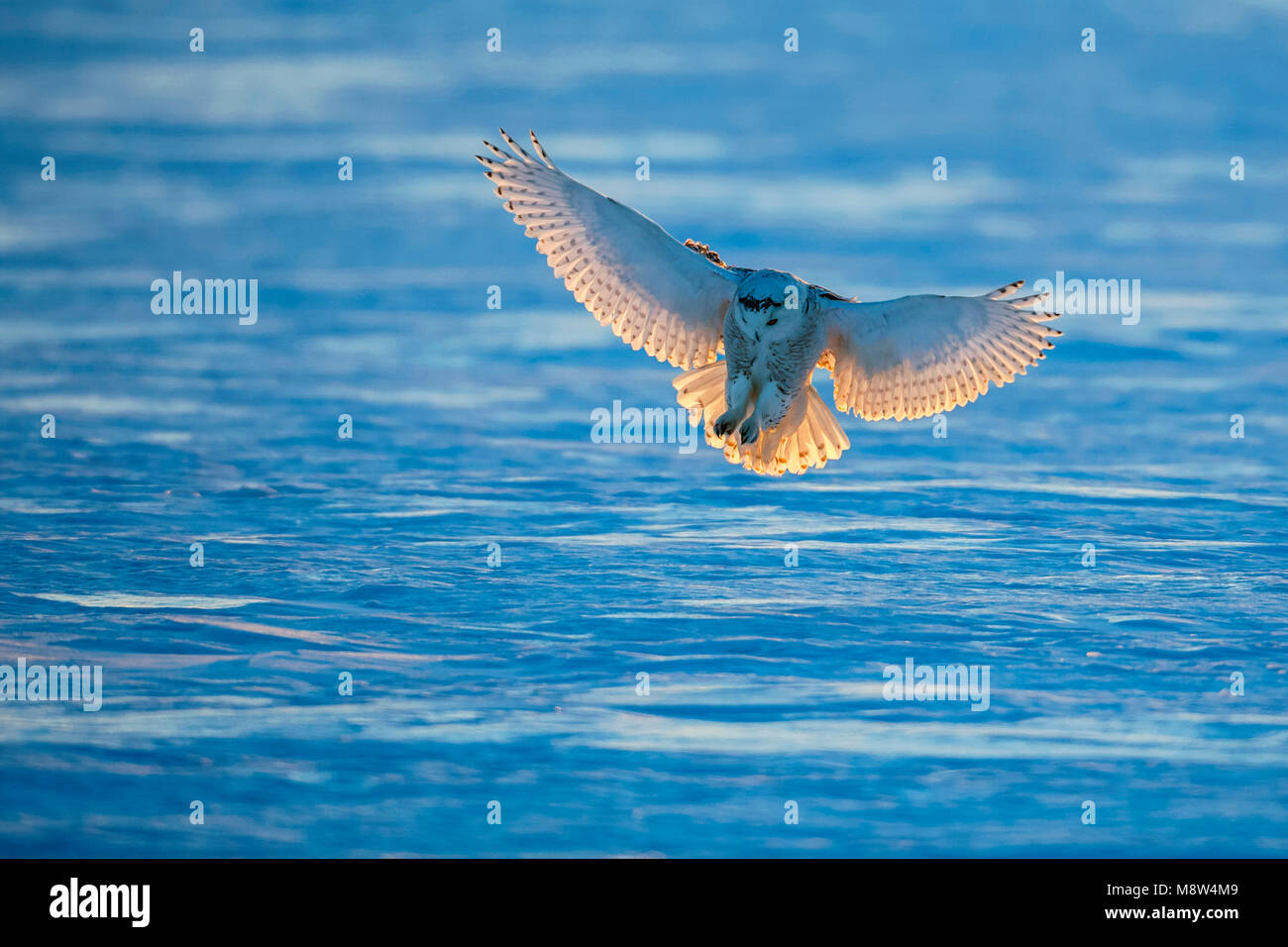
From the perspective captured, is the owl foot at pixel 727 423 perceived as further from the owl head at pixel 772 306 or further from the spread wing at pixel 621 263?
the spread wing at pixel 621 263

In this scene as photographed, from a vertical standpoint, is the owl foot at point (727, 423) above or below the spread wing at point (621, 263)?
below

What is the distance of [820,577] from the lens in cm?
1070

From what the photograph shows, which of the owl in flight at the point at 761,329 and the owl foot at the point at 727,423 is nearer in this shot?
the owl in flight at the point at 761,329

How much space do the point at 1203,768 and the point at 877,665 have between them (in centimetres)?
167

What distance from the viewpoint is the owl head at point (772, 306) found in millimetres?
9180

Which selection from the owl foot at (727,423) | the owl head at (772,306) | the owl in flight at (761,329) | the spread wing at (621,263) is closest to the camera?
the owl head at (772,306)

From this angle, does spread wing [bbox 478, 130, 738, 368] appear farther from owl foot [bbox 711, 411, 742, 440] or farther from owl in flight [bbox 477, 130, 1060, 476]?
owl foot [bbox 711, 411, 742, 440]

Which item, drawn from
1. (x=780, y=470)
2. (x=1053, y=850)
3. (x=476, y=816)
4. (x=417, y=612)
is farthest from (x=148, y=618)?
(x=1053, y=850)

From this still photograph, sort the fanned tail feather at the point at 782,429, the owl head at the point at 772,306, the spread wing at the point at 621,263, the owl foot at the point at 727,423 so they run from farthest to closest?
1. the fanned tail feather at the point at 782,429
2. the spread wing at the point at 621,263
3. the owl foot at the point at 727,423
4. the owl head at the point at 772,306

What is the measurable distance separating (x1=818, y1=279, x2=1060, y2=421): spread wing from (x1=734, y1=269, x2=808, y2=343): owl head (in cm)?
32
